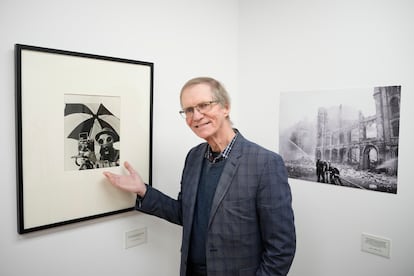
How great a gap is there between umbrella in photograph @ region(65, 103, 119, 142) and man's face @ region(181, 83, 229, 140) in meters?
0.36

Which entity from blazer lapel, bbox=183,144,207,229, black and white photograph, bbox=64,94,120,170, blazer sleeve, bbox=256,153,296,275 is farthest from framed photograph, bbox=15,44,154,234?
blazer sleeve, bbox=256,153,296,275

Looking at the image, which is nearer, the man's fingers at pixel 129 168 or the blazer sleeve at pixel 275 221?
the blazer sleeve at pixel 275 221

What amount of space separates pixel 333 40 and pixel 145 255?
148 cm

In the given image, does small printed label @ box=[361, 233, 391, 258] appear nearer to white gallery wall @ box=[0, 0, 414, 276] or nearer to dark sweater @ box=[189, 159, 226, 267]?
white gallery wall @ box=[0, 0, 414, 276]

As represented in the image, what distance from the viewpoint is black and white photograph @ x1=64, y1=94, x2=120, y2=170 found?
3.96 ft

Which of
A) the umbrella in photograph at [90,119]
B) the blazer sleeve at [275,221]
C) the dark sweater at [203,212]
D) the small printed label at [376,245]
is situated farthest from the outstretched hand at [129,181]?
the small printed label at [376,245]

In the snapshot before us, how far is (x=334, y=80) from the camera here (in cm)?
155

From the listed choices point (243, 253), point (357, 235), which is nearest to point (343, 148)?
point (357, 235)

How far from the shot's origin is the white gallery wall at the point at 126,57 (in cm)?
109

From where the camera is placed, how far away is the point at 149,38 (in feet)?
4.89

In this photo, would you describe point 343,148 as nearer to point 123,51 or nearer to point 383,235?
point 383,235

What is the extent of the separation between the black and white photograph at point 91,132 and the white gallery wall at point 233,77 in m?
0.20

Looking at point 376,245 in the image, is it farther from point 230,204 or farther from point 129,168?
point 129,168

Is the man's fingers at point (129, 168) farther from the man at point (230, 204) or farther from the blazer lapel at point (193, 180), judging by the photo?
the blazer lapel at point (193, 180)
